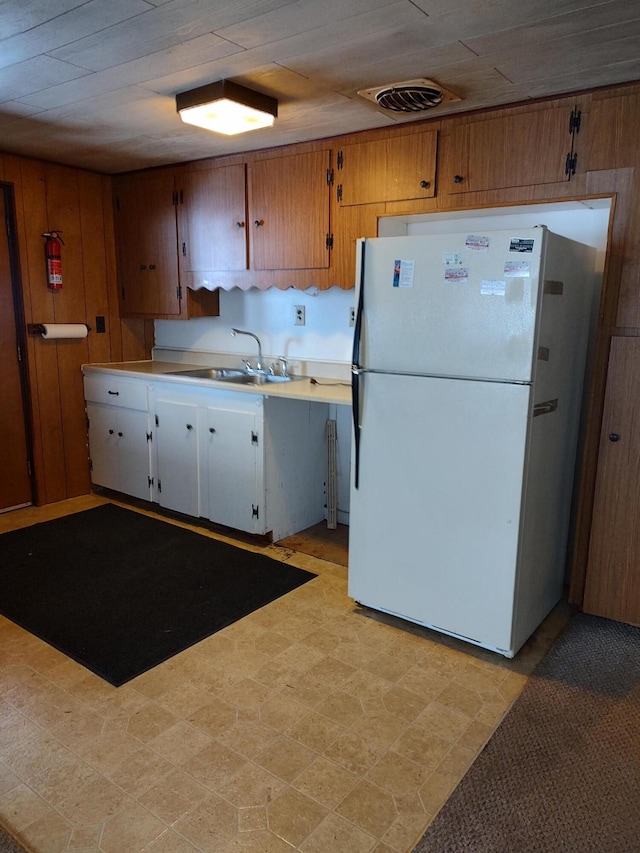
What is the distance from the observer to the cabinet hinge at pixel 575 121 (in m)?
2.41

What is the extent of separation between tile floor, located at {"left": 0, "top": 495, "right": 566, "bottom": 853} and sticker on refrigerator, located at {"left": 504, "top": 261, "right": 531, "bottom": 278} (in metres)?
1.46

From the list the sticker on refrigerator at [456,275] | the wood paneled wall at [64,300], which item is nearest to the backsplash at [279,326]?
the wood paneled wall at [64,300]

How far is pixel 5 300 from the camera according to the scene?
3.80 metres

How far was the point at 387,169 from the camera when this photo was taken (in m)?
2.92

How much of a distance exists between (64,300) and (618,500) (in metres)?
3.57

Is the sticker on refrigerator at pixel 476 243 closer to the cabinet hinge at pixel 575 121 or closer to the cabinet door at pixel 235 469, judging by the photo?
the cabinet hinge at pixel 575 121

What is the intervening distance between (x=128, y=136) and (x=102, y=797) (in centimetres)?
307

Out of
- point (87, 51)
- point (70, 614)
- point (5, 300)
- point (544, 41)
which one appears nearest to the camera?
point (544, 41)

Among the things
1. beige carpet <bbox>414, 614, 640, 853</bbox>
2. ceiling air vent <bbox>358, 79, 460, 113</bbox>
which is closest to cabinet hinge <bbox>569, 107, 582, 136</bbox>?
ceiling air vent <bbox>358, 79, 460, 113</bbox>

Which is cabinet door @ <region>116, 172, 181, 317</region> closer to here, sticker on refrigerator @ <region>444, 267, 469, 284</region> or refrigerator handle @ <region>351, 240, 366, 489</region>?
refrigerator handle @ <region>351, 240, 366, 489</region>

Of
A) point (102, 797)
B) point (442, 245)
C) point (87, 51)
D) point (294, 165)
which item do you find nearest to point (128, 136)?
point (294, 165)

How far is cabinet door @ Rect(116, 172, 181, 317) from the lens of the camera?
156 inches

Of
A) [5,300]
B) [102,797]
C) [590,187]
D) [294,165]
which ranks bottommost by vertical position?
[102,797]

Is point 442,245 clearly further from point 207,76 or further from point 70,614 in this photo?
point 70,614
